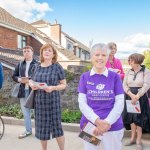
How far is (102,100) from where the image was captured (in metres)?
3.25

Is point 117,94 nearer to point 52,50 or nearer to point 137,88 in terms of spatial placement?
point 52,50

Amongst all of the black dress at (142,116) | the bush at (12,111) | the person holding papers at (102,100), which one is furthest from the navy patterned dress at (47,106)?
the bush at (12,111)

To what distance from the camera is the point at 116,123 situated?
330 cm

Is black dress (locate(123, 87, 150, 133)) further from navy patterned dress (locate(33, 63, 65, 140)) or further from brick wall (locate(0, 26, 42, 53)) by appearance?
brick wall (locate(0, 26, 42, 53))

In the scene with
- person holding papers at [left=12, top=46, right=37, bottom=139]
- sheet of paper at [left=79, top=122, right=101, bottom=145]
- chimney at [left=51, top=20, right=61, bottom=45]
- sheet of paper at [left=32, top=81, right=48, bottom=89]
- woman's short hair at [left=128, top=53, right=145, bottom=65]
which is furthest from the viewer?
chimney at [left=51, top=20, right=61, bottom=45]

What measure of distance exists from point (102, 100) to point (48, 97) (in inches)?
61.1

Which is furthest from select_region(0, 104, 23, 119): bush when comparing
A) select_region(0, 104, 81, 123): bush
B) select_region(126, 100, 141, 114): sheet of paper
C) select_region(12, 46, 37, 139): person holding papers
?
select_region(126, 100, 141, 114): sheet of paper

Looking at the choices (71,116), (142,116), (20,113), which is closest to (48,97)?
(142,116)

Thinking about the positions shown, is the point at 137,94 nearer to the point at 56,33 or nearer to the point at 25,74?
the point at 25,74

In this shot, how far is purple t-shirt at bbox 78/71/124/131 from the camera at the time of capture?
3.25m

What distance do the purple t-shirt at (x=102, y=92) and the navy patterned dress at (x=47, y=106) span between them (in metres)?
1.32

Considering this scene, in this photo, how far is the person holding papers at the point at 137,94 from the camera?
17.1 feet

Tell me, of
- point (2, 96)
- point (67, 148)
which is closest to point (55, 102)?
point (67, 148)

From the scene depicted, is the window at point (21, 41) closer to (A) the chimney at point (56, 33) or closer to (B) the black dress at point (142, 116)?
(A) the chimney at point (56, 33)
